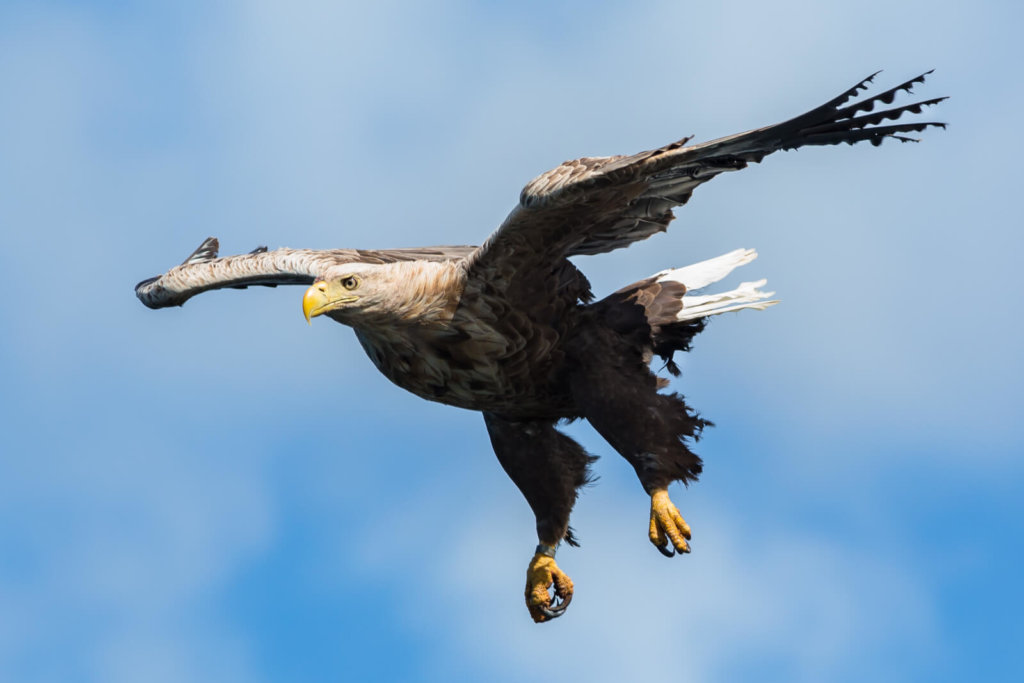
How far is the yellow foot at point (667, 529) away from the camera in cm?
1019

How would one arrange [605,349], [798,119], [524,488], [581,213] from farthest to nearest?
[524,488]
[605,349]
[581,213]
[798,119]

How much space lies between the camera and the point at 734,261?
38.2 ft

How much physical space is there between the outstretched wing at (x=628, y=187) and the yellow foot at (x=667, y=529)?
1.66 m

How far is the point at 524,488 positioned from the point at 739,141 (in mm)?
3145

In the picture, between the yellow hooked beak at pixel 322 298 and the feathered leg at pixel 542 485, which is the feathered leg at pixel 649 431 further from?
the yellow hooked beak at pixel 322 298

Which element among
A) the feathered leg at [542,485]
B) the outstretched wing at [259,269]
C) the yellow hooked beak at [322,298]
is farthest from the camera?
the feathered leg at [542,485]

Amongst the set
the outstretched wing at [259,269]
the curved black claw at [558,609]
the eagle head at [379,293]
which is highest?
the outstretched wing at [259,269]

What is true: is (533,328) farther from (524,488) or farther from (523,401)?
(524,488)

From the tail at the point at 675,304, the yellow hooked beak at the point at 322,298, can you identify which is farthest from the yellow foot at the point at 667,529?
the yellow hooked beak at the point at 322,298

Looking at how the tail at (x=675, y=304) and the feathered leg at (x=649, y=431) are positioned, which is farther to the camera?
the tail at (x=675, y=304)

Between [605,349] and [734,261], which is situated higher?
[734,261]

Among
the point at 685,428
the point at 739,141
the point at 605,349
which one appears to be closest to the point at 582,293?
the point at 605,349

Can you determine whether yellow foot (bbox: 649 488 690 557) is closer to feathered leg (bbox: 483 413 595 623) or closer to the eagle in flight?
the eagle in flight

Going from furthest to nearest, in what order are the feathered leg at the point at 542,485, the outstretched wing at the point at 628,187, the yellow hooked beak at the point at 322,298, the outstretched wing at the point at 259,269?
the feathered leg at the point at 542,485, the outstretched wing at the point at 259,269, the yellow hooked beak at the point at 322,298, the outstretched wing at the point at 628,187
